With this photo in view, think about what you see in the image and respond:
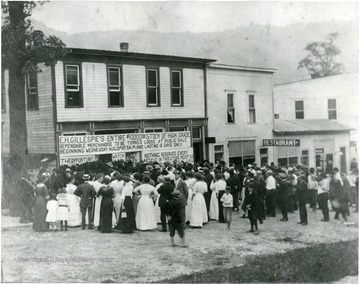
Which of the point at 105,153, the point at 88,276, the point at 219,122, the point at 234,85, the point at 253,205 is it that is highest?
the point at 234,85

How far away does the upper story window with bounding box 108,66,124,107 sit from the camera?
52.9 ft

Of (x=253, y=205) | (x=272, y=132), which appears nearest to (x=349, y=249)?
(x=253, y=205)

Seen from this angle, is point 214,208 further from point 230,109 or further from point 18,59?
point 18,59

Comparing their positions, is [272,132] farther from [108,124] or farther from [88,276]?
[88,276]

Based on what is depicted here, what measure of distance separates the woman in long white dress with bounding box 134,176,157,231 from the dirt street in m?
0.32

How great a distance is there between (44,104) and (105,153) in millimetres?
2908

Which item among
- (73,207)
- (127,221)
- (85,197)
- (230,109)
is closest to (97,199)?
(85,197)

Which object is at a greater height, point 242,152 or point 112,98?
point 112,98

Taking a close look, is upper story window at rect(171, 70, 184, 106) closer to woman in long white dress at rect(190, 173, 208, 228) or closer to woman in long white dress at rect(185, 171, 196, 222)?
woman in long white dress at rect(185, 171, 196, 222)

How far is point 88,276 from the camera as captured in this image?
25.6 feet

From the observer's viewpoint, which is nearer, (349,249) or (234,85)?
(349,249)

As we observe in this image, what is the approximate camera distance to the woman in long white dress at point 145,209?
455 inches

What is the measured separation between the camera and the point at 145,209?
1162cm

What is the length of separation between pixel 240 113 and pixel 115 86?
5.00m
